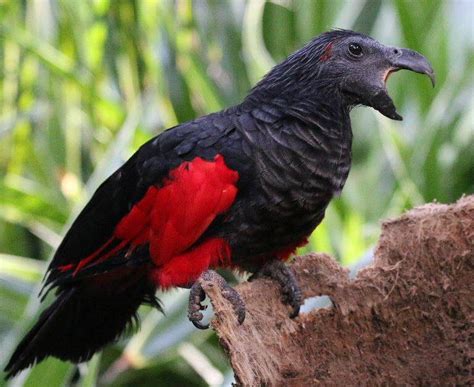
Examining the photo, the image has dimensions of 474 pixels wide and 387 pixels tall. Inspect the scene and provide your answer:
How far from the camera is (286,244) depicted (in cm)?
157

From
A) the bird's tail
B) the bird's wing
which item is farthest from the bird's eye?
the bird's tail

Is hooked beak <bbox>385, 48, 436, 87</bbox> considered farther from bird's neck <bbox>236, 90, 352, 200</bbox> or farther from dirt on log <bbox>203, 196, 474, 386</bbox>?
dirt on log <bbox>203, 196, 474, 386</bbox>

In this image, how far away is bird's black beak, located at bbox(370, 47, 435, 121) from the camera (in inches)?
59.4

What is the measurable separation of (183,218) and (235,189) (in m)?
0.11

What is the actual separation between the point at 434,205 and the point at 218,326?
0.53 meters

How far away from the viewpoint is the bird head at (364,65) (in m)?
1.53

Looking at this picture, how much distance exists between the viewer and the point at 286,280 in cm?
154

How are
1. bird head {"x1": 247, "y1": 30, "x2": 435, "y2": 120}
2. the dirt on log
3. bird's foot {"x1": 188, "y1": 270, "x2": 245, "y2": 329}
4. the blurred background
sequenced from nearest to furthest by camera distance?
bird's foot {"x1": 188, "y1": 270, "x2": 245, "y2": 329} → the dirt on log → bird head {"x1": 247, "y1": 30, "x2": 435, "y2": 120} → the blurred background

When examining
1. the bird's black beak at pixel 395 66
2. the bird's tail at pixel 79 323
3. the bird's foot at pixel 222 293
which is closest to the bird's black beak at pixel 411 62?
the bird's black beak at pixel 395 66

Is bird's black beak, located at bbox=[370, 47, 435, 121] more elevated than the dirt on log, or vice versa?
bird's black beak, located at bbox=[370, 47, 435, 121]

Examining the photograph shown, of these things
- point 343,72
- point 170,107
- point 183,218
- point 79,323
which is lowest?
point 170,107

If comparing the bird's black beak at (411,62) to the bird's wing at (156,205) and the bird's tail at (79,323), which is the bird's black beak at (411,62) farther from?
the bird's tail at (79,323)

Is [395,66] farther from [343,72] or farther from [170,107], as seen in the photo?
[170,107]

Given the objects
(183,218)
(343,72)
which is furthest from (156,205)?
(343,72)
